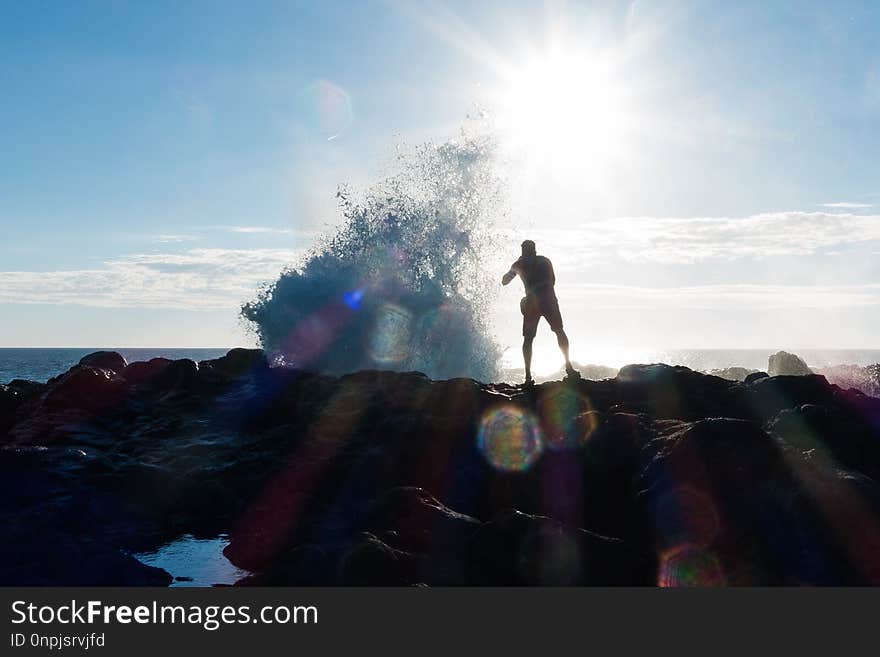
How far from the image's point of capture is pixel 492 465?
8.24 m

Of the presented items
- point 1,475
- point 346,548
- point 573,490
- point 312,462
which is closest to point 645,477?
point 573,490

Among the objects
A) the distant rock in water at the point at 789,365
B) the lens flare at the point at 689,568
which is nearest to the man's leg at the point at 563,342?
the lens flare at the point at 689,568

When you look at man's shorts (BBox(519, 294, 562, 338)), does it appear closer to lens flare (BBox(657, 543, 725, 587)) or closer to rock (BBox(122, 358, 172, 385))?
lens flare (BBox(657, 543, 725, 587))

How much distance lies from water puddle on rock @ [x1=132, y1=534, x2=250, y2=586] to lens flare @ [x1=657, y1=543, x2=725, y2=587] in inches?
128

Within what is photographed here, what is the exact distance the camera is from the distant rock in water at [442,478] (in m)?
5.24

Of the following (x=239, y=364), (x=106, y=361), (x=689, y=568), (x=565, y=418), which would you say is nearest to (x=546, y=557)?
(x=689, y=568)

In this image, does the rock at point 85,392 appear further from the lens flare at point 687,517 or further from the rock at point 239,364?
the lens flare at point 687,517

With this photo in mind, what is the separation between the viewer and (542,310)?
415 inches

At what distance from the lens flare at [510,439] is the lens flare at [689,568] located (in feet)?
8.62

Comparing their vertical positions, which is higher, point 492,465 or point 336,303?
point 336,303

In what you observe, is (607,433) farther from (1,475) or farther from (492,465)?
(1,475)

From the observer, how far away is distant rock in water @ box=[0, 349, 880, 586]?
5.24 meters

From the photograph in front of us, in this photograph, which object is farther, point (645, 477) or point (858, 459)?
point (858, 459)
